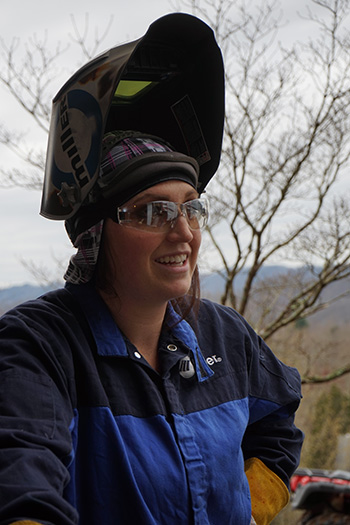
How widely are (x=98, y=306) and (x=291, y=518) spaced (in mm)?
12767

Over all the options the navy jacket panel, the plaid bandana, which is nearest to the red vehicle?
the navy jacket panel

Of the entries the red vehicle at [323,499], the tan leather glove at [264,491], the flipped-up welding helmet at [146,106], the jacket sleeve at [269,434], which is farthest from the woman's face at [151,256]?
the red vehicle at [323,499]

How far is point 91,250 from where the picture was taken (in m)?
1.49

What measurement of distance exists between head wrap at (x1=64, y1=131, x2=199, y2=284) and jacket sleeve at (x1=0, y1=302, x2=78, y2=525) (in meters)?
0.19

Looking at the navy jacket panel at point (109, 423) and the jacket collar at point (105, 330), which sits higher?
the jacket collar at point (105, 330)

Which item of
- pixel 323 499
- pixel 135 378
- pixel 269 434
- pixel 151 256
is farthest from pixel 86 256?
pixel 323 499

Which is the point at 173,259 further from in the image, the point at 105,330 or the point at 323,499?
the point at 323,499

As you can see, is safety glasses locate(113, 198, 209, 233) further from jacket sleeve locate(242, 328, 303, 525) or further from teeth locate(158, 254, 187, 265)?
jacket sleeve locate(242, 328, 303, 525)

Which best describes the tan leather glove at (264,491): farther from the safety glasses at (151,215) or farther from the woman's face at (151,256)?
the safety glasses at (151,215)

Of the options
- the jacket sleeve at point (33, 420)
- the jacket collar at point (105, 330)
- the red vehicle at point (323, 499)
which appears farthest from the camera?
the red vehicle at point (323, 499)

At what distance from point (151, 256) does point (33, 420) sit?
478mm

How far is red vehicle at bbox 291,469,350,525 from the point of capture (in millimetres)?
5094

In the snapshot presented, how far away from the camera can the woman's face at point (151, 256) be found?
1462 millimetres

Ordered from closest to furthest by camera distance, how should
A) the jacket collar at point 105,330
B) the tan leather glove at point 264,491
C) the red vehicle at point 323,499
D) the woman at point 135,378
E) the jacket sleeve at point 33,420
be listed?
the jacket sleeve at point 33,420 < the woman at point 135,378 < the jacket collar at point 105,330 < the tan leather glove at point 264,491 < the red vehicle at point 323,499
